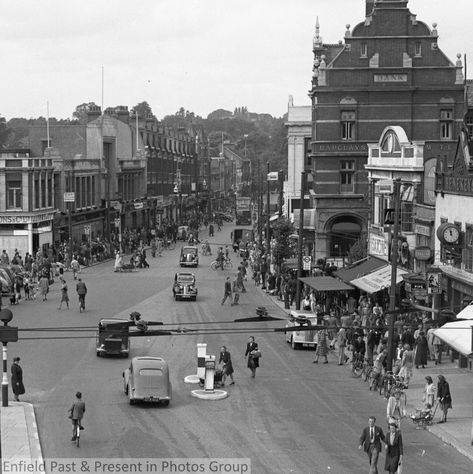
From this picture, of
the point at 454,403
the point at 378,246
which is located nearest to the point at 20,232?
the point at 378,246

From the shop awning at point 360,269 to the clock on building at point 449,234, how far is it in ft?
31.5

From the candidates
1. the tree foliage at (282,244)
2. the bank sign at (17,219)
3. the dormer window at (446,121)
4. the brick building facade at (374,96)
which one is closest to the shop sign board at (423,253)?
the brick building facade at (374,96)

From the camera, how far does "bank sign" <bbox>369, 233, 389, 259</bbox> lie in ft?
170

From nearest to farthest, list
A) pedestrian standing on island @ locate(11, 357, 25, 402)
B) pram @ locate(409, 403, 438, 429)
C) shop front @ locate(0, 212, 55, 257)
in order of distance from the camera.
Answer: pram @ locate(409, 403, 438, 429) → pedestrian standing on island @ locate(11, 357, 25, 402) → shop front @ locate(0, 212, 55, 257)

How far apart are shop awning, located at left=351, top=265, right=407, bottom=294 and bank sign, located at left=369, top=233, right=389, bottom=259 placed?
11.1 feet

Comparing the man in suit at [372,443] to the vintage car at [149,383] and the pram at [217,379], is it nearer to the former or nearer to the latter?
the vintage car at [149,383]

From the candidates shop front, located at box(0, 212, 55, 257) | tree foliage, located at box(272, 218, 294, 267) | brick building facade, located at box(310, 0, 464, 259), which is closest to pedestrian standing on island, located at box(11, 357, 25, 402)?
brick building facade, located at box(310, 0, 464, 259)

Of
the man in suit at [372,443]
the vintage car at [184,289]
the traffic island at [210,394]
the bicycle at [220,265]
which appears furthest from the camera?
the bicycle at [220,265]

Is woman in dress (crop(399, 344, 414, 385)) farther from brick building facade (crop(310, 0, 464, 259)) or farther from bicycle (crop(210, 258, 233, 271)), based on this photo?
bicycle (crop(210, 258, 233, 271))

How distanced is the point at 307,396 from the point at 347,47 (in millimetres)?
38100

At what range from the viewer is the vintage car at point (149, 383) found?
97.4 feet

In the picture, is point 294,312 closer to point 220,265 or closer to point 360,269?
point 360,269

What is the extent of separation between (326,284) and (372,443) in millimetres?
25957

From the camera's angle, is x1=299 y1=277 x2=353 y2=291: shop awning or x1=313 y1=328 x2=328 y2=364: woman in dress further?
x1=299 y1=277 x2=353 y2=291: shop awning
